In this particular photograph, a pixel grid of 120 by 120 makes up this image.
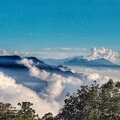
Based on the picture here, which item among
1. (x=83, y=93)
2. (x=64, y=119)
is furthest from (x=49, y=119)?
(x=83, y=93)

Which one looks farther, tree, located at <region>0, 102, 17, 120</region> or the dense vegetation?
the dense vegetation

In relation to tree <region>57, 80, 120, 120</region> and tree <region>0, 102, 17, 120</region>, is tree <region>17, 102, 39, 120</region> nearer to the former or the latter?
tree <region>0, 102, 17, 120</region>

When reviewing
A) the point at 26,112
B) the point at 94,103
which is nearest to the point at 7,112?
the point at 26,112

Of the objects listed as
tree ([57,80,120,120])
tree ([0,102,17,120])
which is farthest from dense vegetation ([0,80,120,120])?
tree ([0,102,17,120])

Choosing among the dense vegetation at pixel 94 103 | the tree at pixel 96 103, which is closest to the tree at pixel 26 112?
the dense vegetation at pixel 94 103

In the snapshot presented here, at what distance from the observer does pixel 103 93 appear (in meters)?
124

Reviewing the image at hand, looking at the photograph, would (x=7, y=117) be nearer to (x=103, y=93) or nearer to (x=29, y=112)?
(x=29, y=112)

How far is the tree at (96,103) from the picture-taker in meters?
122

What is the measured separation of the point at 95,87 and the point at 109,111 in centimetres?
729

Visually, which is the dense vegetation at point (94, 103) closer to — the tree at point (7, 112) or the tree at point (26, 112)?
the tree at point (26, 112)

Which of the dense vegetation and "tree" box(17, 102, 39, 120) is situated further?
the dense vegetation

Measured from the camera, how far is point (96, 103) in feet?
404

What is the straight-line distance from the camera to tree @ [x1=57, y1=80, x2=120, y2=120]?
122 m

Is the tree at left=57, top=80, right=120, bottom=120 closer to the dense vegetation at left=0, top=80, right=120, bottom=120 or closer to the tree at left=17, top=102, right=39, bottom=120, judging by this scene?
the dense vegetation at left=0, top=80, right=120, bottom=120
